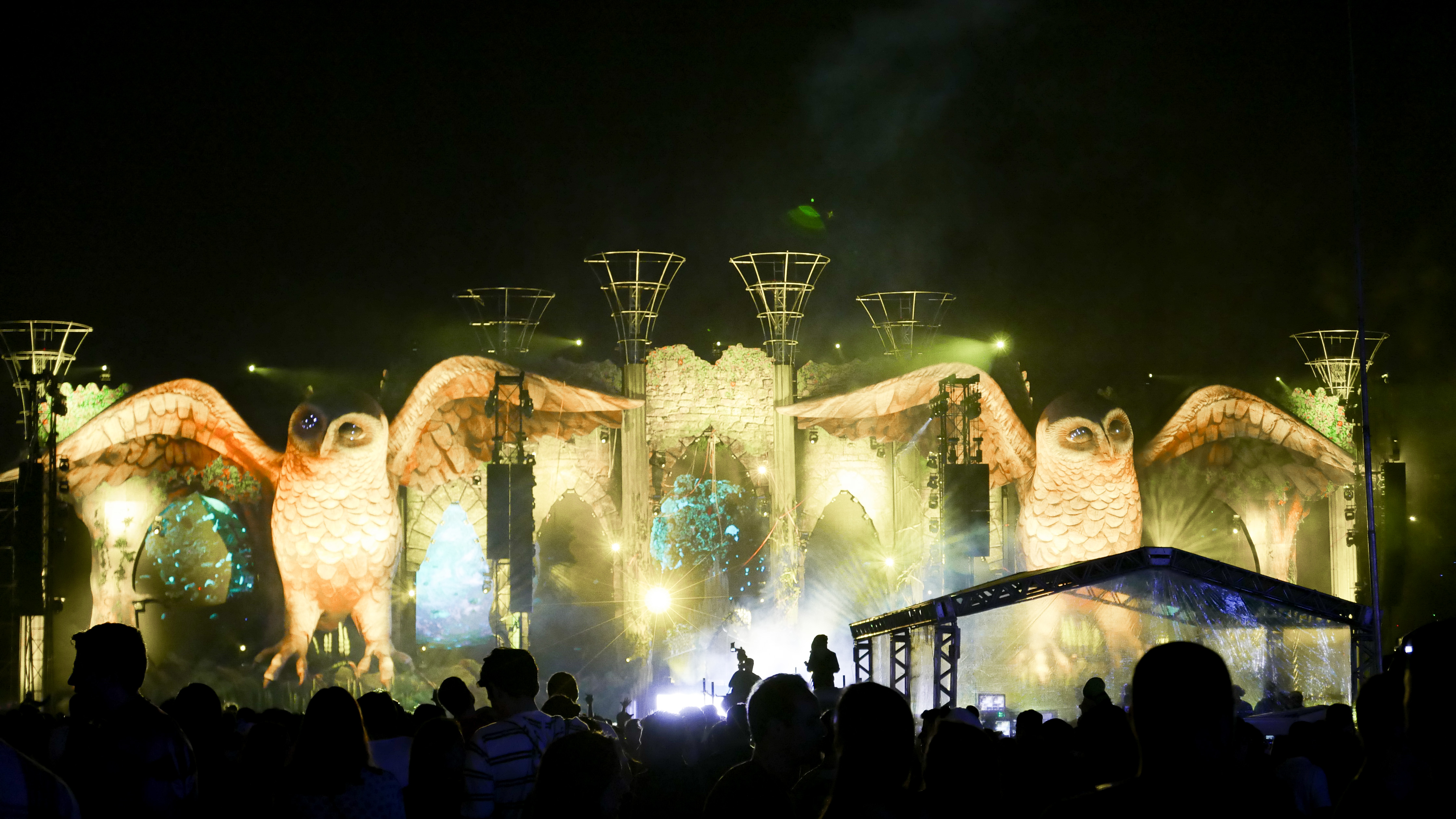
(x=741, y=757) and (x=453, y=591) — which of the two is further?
(x=453, y=591)

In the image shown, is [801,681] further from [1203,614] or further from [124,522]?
[124,522]

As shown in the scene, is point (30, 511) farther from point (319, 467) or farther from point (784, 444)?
point (784, 444)

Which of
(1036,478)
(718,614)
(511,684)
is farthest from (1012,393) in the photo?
(511,684)

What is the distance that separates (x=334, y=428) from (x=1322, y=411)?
15346 millimetres

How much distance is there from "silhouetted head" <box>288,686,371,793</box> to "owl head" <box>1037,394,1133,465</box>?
1784cm

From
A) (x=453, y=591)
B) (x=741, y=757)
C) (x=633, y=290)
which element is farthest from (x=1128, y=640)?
(x=741, y=757)

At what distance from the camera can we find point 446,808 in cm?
419

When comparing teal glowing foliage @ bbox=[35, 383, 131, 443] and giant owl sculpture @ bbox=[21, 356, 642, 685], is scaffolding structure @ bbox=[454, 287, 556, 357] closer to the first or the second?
giant owl sculpture @ bbox=[21, 356, 642, 685]

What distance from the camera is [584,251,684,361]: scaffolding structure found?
67.0 ft

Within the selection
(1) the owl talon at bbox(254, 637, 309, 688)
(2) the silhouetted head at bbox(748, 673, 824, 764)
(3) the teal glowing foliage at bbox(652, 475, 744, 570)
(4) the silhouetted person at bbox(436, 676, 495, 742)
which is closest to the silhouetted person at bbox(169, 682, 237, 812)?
(4) the silhouetted person at bbox(436, 676, 495, 742)

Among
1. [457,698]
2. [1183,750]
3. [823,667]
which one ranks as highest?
[1183,750]

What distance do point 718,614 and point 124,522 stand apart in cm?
907

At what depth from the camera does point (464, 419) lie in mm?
20562

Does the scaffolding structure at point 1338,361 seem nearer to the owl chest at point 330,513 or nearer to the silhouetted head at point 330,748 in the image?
the owl chest at point 330,513
